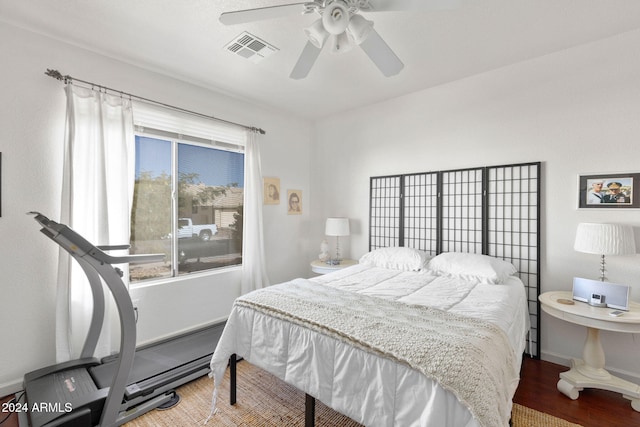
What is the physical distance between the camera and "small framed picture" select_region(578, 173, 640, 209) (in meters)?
2.26

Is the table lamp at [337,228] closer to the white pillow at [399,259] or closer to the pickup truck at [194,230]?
the white pillow at [399,259]

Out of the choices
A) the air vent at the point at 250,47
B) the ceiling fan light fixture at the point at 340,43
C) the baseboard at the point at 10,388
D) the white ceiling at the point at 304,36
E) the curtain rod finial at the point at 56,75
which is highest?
the white ceiling at the point at 304,36

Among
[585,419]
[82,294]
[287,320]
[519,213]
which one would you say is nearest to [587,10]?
[519,213]

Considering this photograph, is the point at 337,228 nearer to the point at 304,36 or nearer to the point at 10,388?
the point at 304,36

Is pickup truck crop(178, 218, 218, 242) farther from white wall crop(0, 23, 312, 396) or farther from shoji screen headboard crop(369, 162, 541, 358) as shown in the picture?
shoji screen headboard crop(369, 162, 541, 358)

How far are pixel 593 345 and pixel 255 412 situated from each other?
255 centimetres

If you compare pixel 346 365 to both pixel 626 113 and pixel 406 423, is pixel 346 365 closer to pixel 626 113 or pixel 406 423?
pixel 406 423

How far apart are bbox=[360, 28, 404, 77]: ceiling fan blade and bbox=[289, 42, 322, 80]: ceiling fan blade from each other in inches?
12.2

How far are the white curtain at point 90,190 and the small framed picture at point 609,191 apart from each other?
4.06 meters

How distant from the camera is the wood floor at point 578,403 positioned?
6.20 feet

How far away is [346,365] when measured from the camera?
4.75 ft

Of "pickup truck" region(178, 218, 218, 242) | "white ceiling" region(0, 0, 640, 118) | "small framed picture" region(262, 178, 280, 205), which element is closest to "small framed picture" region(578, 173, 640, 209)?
"white ceiling" region(0, 0, 640, 118)

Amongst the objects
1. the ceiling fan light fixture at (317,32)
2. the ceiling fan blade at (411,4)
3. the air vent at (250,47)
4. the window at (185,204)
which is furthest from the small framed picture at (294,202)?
the ceiling fan blade at (411,4)

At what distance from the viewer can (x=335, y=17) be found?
156cm
